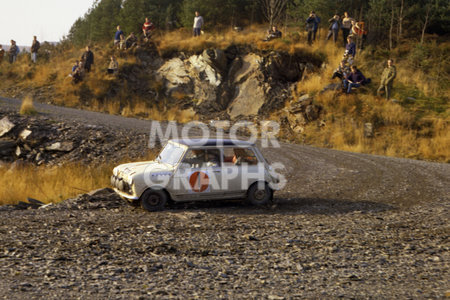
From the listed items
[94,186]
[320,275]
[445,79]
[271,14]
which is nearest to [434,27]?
[445,79]

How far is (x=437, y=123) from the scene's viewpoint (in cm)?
2266

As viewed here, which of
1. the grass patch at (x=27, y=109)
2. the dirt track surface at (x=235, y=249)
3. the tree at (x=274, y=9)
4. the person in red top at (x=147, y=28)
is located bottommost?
the dirt track surface at (x=235, y=249)

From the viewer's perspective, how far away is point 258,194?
10.7m

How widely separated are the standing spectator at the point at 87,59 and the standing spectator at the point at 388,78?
1797 cm

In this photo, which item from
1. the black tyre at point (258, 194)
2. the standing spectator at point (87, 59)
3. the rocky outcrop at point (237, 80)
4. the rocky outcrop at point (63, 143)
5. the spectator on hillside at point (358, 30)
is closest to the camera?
the black tyre at point (258, 194)

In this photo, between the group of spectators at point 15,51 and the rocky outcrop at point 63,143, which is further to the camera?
the group of spectators at point 15,51

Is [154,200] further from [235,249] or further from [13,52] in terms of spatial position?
[13,52]

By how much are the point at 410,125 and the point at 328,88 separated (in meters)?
4.89

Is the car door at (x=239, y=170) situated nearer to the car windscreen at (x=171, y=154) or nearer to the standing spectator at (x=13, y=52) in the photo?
the car windscreen at (x=171, y=154)

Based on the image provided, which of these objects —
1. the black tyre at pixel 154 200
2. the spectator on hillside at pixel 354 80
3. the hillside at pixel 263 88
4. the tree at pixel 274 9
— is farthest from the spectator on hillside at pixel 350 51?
the black tyre at pixel 154 200

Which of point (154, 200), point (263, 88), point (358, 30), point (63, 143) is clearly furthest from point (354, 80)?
point (154, 200)

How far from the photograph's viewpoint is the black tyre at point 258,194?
10.6 m

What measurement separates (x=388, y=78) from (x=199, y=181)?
17.7 meters

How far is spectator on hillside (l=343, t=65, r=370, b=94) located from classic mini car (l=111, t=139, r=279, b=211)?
52.9 ft
